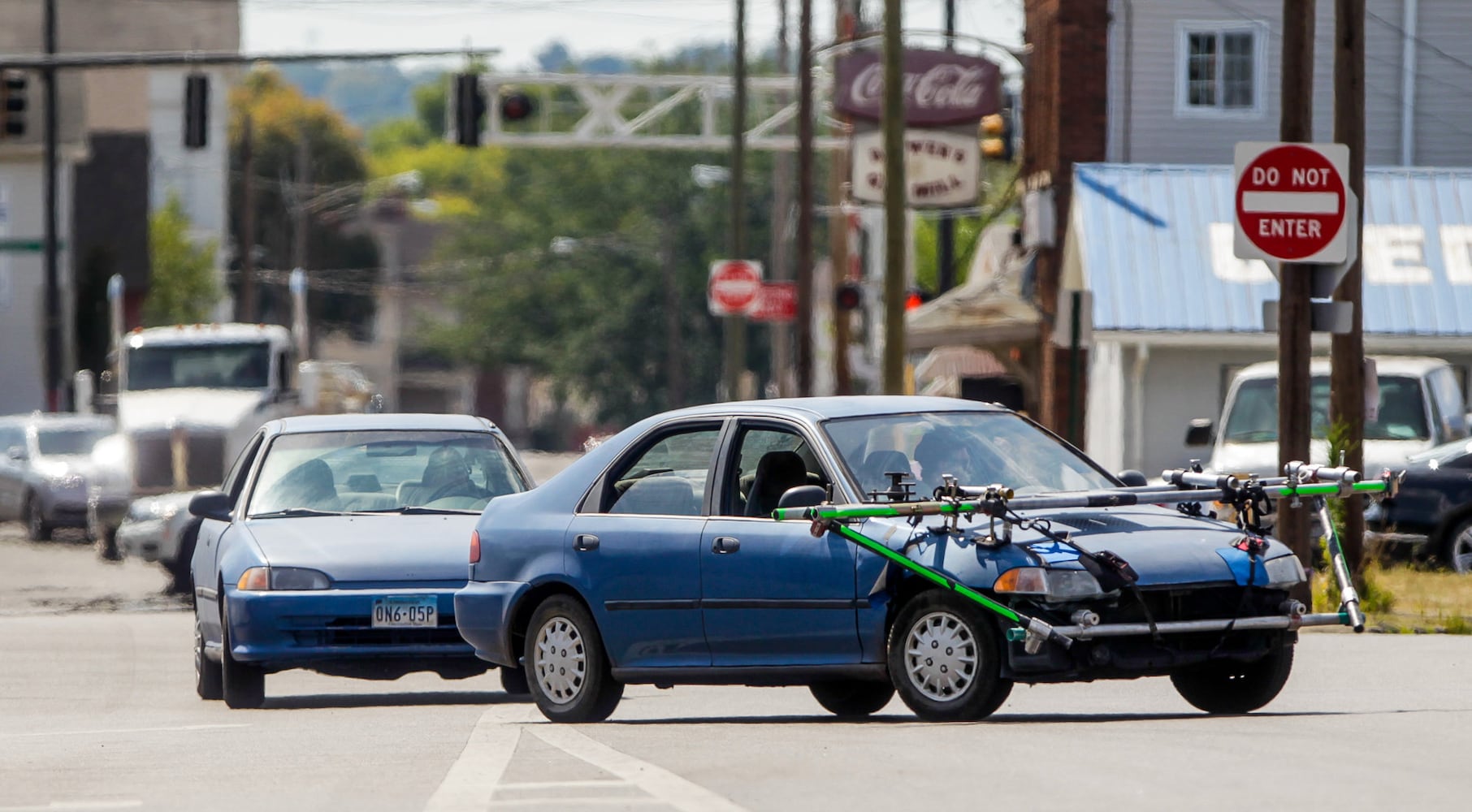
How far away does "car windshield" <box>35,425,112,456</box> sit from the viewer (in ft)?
112

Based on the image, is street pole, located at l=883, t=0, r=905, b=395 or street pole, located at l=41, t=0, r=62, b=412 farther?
street pole, located at l=41, t=0, r=62, b=412

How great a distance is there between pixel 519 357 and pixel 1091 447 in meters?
55.0

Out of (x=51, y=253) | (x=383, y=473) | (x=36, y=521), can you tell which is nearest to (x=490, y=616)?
(x=383, y=473)

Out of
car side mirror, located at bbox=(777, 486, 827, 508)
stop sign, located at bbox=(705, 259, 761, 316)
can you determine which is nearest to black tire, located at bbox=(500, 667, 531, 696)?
car side mirror, located at bbox=(777, 486, 827, 508)

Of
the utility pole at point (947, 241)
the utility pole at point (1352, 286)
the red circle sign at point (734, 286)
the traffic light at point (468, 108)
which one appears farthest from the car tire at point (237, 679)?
the utility pole at point (947, 241)

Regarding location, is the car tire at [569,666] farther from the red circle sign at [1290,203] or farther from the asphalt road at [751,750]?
the red circle sign at [1290,203]

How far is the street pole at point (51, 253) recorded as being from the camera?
45219 mm

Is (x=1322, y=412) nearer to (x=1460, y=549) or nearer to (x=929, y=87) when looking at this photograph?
(x=1460, y=549)

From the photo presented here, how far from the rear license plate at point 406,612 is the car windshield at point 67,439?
22063mm

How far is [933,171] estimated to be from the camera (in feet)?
114

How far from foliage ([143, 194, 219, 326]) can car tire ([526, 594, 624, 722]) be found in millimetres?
54829

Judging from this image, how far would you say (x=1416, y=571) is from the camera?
20.9 m

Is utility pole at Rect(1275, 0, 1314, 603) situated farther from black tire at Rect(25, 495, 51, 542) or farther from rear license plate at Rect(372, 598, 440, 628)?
black tire at Rect(25, 495, 51, 542)

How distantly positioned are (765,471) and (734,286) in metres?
30.4
